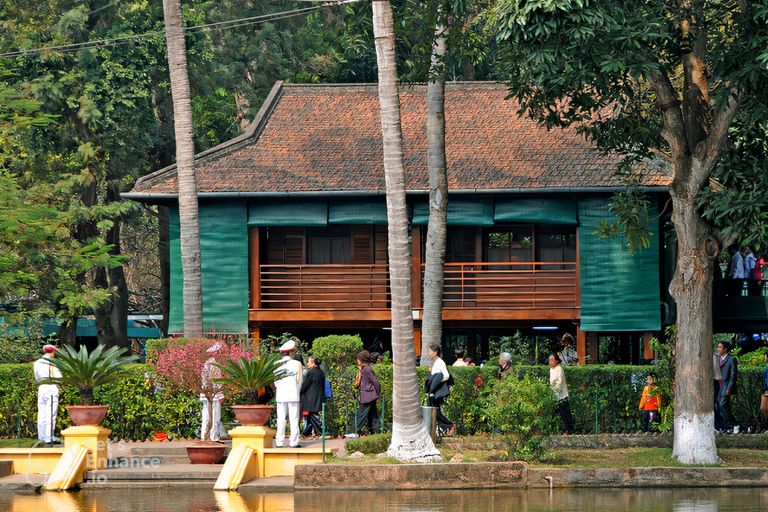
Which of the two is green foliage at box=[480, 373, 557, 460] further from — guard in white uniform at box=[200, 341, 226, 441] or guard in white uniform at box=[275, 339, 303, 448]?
guard in white uniform at box=[200, 341, 226, 441]

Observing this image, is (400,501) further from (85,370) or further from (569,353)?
(569,353)

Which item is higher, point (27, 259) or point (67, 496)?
point (27, 259)

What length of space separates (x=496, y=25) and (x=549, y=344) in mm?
21666

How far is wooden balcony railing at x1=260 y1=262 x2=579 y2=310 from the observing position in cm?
2252

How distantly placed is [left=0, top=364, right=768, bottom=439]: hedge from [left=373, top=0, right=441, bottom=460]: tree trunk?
2.75 m

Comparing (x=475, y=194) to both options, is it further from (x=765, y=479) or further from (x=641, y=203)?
(x=765, y=479)

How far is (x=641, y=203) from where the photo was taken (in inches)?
668

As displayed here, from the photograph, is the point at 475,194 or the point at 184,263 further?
the point at 475,194

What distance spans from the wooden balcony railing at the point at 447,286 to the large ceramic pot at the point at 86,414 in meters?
8.87

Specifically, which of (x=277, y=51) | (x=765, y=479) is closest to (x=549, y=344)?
(x=277, y=51)

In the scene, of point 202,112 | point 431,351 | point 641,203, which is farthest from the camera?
point 202,112

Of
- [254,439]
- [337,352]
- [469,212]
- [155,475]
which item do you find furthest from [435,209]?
[155,475]

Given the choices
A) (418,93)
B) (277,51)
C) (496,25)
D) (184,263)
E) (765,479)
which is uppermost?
(277,51)

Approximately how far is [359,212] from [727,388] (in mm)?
9646
